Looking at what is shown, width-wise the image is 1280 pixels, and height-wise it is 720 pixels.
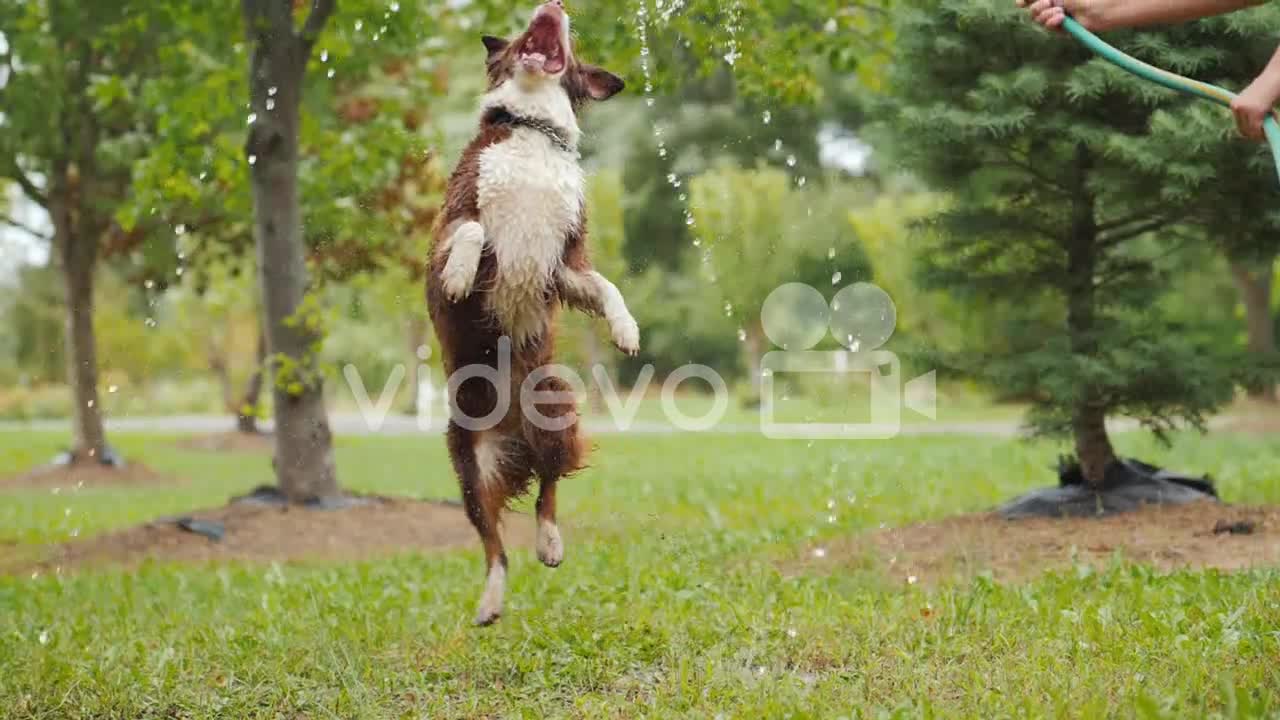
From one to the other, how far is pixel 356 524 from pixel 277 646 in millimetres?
3913

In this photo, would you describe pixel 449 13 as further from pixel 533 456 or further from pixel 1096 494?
pixel 533 456

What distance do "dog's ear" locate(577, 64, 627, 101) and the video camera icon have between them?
10786 millimetres

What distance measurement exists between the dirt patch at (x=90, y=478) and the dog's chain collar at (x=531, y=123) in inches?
501

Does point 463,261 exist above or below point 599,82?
below

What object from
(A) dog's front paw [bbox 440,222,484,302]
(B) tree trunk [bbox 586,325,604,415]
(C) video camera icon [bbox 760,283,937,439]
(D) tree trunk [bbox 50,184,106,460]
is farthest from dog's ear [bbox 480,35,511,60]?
(D) tree trunk [bbox 50,184,106,460]

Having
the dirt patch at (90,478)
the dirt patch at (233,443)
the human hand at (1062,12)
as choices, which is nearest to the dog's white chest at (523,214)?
the human hand at (1062,12)

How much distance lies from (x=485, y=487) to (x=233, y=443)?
17.4m

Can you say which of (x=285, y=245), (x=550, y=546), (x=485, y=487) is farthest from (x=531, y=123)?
(x=285, y=245)

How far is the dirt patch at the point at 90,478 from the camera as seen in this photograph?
49.2 ft

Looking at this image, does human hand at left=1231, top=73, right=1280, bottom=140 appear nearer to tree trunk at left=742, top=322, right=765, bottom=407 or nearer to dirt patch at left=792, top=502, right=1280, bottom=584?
dirt patch at left=792, top=502, right=1280, bottom=584

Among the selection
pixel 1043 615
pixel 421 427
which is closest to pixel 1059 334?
pixel 1043 615

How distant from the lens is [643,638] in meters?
4.74

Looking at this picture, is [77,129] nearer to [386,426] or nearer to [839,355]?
[386,426]

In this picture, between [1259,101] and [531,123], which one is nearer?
[1259,101]
